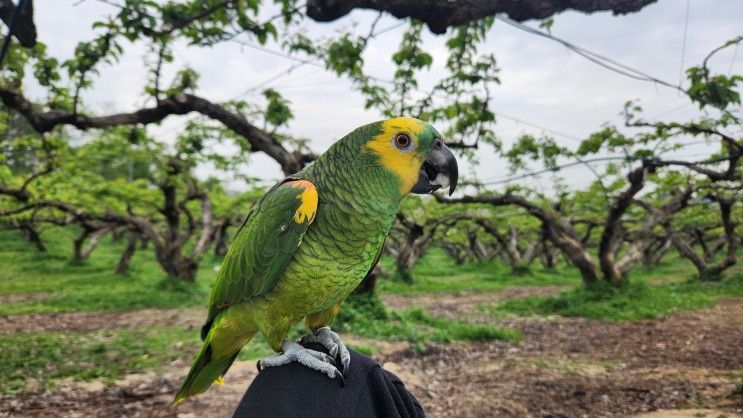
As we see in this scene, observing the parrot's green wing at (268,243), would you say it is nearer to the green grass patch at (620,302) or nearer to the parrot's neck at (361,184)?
the parrot's neck at (361,184)

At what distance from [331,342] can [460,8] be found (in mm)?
3095

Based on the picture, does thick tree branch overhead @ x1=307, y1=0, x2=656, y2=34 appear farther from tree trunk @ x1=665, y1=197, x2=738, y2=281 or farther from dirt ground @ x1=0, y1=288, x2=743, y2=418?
tree trunk @ x1=665, y1=197, x2=738, y2=281

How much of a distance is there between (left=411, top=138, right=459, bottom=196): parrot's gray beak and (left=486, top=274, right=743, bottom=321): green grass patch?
8857mm

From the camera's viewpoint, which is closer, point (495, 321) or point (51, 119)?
point (51, 119)

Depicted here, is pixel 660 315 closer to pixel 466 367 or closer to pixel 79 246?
pixel 466 367

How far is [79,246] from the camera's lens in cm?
1658

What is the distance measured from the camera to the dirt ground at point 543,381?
4.50 metres

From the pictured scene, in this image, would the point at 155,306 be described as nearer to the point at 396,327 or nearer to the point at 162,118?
the point at 162,118

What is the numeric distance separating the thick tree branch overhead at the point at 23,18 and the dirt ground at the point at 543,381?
3508 mm

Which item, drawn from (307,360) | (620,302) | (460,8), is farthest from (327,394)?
(620,302)

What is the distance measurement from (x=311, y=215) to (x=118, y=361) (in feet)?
19.8

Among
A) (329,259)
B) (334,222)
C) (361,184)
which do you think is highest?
(361,184)

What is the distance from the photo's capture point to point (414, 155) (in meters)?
1.51

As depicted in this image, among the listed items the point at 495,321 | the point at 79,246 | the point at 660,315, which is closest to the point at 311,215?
the point at 495,321
